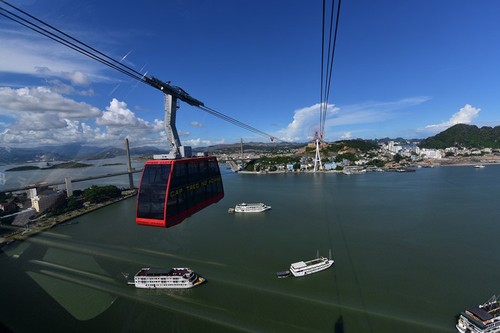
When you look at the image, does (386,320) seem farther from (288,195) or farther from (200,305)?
(288,195)

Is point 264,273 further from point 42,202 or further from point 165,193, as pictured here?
point 42,202

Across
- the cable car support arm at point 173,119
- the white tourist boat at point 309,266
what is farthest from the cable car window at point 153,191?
the white tourist boat at point 309,266

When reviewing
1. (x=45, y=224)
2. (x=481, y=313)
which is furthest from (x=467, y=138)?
(x=45, y=224)

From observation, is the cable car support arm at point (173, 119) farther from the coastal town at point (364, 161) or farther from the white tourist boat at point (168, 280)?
the coastal town at point (364, 161)

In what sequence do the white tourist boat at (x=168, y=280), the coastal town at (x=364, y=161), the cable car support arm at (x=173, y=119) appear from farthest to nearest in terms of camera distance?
the coastal town at (x=364, y=161) < the white tourist boat at (x=168, y=280) < the cable car support arm at (x=173, y=119)

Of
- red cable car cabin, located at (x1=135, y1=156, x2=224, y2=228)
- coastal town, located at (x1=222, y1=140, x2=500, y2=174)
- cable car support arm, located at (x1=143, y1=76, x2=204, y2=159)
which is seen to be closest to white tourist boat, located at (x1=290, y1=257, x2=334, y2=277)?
red cable car cabin, located at (x1=135, y1=156, x2=224, y2=228)

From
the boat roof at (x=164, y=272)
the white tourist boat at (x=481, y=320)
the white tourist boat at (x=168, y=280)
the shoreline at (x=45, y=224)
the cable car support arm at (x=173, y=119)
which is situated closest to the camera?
the cable car support arm at (x=173, y=119)

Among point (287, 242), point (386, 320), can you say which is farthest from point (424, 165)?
point (386, 320)
